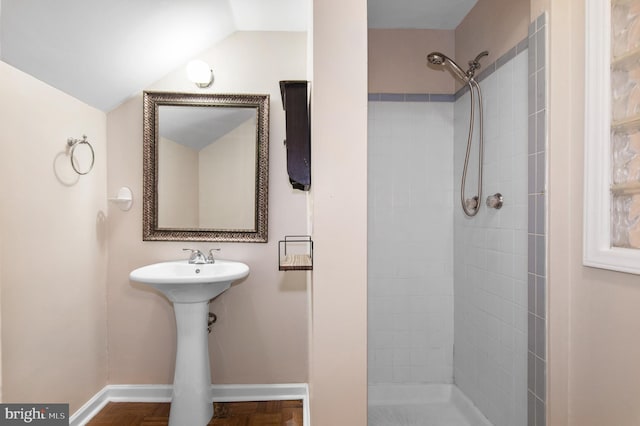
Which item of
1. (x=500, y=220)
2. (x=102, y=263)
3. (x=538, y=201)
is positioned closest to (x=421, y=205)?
(x=500, y=220)

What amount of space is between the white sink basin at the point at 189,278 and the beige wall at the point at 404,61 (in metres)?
1.40

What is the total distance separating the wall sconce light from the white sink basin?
1102 mm

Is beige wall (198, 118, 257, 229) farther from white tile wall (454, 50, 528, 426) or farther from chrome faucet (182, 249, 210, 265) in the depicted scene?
white tile wall (454, 50, 528, 426)

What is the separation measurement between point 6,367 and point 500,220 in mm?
2287

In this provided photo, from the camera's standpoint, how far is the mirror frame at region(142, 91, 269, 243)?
2115 millimetres

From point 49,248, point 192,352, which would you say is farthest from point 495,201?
point 49,248

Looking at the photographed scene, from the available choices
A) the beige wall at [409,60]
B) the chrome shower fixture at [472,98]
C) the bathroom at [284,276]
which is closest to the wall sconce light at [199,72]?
the bathroom at [284,276]

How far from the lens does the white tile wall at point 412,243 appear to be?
2.18 metres

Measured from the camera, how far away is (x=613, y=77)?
1.03 metres

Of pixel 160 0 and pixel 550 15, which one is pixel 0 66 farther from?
pixel 550 15

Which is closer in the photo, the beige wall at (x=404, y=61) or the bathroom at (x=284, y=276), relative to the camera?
the bathroom at (x=284, y=276)

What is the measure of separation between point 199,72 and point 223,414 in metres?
2.02

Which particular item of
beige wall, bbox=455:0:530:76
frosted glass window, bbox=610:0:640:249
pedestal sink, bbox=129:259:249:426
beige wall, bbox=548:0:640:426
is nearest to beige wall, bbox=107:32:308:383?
pedestal sink, bbox=129:259:249:426

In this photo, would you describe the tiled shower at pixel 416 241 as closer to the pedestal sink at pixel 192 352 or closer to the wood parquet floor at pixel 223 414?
the wood parquet floor at pixel 223 414
